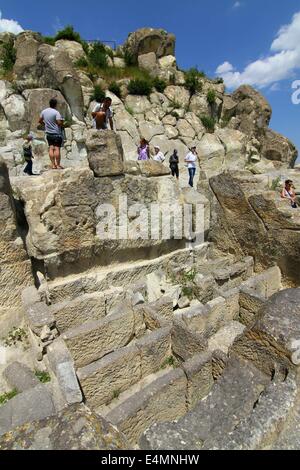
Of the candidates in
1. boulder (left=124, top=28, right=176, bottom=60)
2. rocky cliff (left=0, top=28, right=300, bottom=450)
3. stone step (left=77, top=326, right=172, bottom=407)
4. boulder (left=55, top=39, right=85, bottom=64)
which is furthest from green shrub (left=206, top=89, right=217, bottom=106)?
stone step (left=77, top=326, right=172, bottom=407)

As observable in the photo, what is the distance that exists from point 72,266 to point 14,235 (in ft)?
3.79

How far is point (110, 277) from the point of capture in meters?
5.58

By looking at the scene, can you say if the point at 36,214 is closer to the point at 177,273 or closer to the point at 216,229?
the point at 177,273

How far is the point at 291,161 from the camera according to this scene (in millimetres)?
20188

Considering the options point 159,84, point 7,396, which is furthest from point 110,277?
point 159,84

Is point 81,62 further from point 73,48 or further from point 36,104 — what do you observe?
point 36,104

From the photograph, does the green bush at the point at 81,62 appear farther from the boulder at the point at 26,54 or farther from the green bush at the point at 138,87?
the green bush at the point at 138,87

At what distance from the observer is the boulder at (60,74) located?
13.4m

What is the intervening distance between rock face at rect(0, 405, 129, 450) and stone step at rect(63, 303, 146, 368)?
69.3 inches

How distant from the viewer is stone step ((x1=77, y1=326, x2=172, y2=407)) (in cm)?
351

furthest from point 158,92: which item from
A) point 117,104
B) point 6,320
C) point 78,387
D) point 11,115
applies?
point 78,387

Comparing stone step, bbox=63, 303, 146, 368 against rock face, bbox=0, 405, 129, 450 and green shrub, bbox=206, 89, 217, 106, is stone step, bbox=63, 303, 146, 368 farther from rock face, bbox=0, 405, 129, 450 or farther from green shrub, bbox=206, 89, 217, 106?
green shrub, bbox=206, 89, 217, 106

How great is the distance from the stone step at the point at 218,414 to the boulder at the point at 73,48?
19.3 m

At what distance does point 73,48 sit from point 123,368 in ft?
65.2
